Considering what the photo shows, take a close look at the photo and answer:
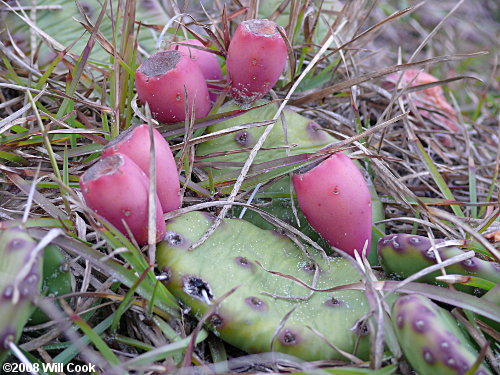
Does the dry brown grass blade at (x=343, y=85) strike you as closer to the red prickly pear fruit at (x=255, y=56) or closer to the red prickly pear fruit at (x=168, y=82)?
the red prickly pear fruit at (x=255, y=56)

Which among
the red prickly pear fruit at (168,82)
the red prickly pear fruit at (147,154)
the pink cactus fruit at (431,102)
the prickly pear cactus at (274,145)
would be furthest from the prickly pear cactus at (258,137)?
the pink cactus fruit at (431,102)

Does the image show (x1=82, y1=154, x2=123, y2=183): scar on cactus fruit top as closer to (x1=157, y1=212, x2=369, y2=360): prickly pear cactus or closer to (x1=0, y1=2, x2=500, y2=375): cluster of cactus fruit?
(x1=0, y1=2, x2=500, y2=375): cluster of cactus fruit

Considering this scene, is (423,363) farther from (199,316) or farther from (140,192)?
(140,192)

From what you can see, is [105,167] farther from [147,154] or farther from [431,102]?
[431,102]

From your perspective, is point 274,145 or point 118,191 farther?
point 274,145

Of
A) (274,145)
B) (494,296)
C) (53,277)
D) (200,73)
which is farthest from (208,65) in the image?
(494,296)

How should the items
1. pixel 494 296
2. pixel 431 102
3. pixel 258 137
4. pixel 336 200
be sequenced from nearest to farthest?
pixel 494 296 → pixel 336 200 → pixel 258 137 → pixel 431 102
